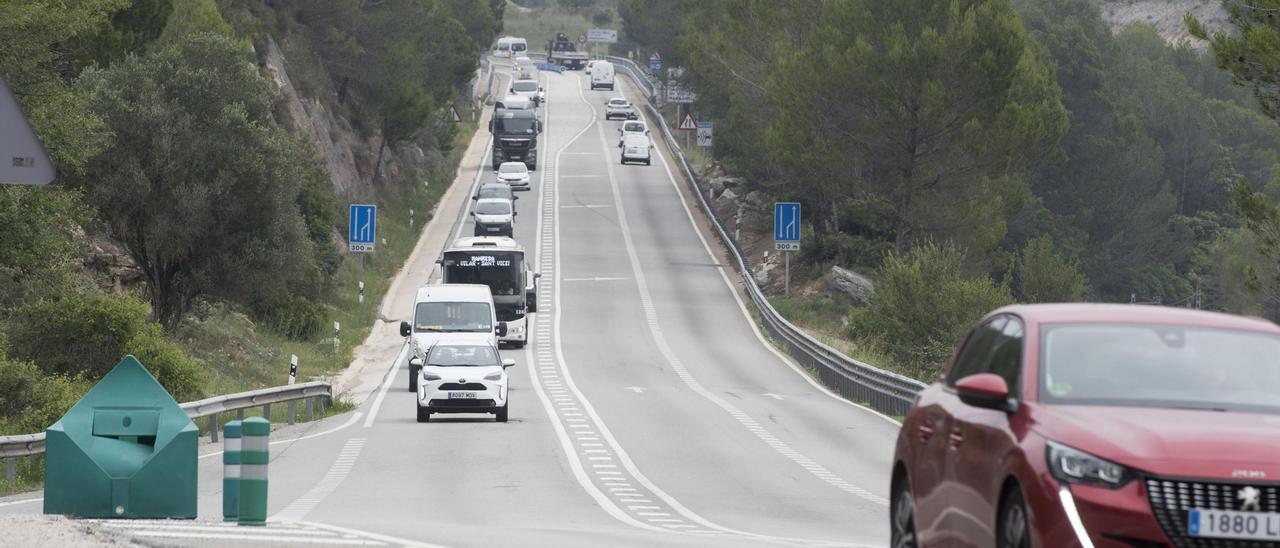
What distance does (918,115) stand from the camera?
5444 centimetres

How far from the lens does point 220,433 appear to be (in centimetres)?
2605

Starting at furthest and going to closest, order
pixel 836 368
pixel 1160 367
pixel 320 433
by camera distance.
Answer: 1. pixel 836 368
2. pixel 320 433
3. pixel 1160 367

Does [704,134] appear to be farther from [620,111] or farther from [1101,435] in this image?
[1101,435]

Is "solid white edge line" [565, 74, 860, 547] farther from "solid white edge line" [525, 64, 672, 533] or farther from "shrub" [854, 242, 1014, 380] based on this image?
"shrub" [854, 242, 1014, 380]

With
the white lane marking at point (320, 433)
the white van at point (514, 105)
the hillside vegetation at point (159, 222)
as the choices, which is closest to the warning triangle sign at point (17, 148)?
the white lane marking at point (320, 433)

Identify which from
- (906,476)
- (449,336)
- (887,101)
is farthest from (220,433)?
(887,101)

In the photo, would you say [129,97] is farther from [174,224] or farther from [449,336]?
[449,336]

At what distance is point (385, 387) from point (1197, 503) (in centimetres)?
3084

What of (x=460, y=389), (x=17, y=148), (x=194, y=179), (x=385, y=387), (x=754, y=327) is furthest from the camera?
(x=754, y=327)

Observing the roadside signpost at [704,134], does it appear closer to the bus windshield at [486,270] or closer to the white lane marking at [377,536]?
the bus windshield at [486,270]

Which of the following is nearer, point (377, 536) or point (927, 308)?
point (377, 536)

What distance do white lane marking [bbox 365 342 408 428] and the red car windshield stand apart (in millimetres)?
20510

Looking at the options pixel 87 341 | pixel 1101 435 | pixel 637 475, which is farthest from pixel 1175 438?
pixel 87 341

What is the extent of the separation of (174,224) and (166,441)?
978 inches
